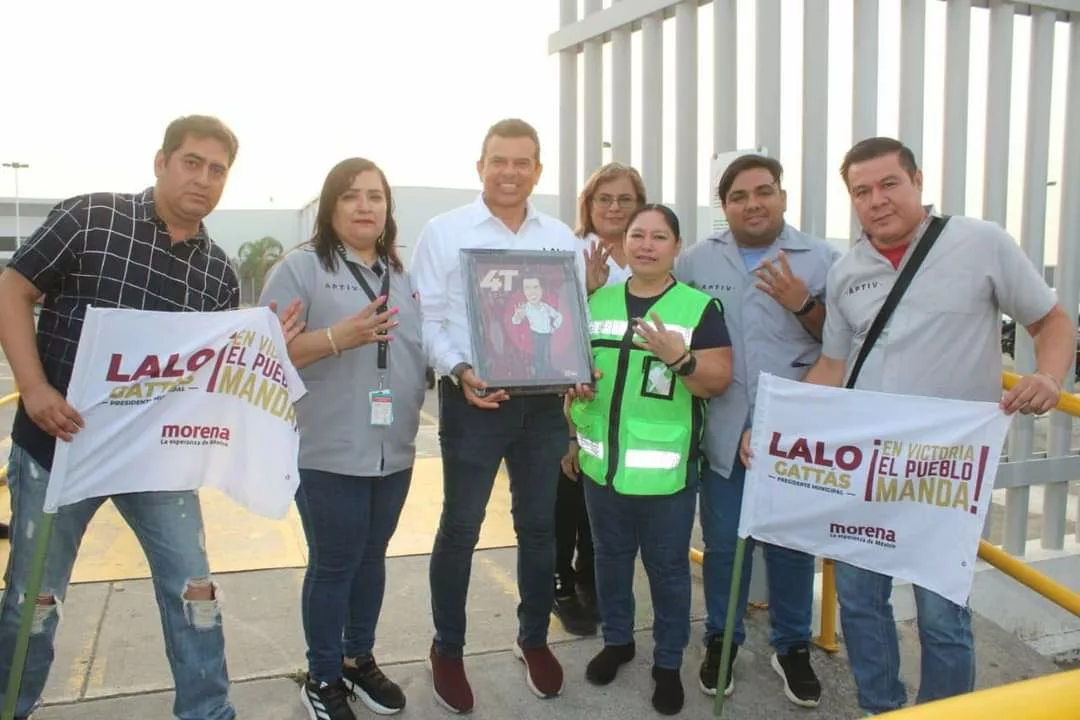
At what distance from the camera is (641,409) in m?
3.12

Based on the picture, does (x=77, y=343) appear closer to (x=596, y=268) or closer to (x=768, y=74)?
(x=596, y=268)

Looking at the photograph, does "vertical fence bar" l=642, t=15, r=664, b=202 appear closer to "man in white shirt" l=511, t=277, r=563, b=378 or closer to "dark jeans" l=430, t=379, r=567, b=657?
"man in white shirt" l=511, t=277, r=563, b=378

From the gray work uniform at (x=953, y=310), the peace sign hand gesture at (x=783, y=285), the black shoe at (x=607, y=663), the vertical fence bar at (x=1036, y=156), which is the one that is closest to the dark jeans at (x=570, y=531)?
the black shoe at (x=607, y=663)

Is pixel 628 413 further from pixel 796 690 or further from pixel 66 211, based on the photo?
pixel 66 211

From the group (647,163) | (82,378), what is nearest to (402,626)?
(82,378)

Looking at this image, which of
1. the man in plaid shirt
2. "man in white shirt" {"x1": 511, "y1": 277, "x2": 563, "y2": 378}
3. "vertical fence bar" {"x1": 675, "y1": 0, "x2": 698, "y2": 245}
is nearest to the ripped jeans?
the man in plaid shirt

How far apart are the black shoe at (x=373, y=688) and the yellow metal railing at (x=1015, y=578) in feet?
6.13

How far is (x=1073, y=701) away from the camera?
1109 millimetres

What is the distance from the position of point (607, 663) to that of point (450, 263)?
5.94 ft

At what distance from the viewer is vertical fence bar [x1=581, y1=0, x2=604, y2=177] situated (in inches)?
227

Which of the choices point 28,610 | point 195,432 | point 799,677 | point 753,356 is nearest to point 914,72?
point 753,356

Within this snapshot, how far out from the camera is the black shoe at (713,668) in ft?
11.1

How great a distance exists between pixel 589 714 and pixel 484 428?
4.05 feet

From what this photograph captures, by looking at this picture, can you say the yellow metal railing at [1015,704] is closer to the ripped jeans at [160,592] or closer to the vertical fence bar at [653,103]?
the ripped jeans at [160,592]
